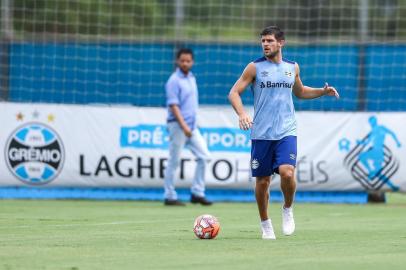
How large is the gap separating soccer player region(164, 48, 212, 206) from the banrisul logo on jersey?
6.93 feet

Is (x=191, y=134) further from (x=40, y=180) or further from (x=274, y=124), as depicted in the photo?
(x=274, y=124)

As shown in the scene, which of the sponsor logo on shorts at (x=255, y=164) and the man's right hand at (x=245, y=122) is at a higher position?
the man's right hand at (x=245, y=122)

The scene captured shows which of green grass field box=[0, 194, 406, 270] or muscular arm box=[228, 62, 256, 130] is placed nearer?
green grass field box=[0, 194, 406, 270]

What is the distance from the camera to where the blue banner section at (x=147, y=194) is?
60.4 feet

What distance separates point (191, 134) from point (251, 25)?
53.7 feet

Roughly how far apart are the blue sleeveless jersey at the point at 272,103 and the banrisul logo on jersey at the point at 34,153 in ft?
24.9

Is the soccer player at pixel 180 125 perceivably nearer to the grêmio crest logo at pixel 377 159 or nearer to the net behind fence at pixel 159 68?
the net behind fence at pixel 159 68

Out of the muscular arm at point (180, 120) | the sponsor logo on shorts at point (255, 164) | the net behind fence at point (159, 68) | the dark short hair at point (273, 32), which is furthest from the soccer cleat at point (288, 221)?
the net behind fence at point (159, 68)

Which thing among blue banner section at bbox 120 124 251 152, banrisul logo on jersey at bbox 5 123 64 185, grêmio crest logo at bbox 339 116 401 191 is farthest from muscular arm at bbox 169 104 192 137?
grêmio crest logo at bbox 339 116 401 191

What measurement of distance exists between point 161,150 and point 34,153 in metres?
2.09

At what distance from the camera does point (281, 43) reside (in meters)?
11.1

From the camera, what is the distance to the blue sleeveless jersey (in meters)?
11.1

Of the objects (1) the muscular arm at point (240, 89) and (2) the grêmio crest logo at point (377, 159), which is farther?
(2) the grêmio crest logo at point (377, 159)

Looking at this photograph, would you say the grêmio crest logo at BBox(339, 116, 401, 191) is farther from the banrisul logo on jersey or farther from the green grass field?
the banrisul logo on jersey
